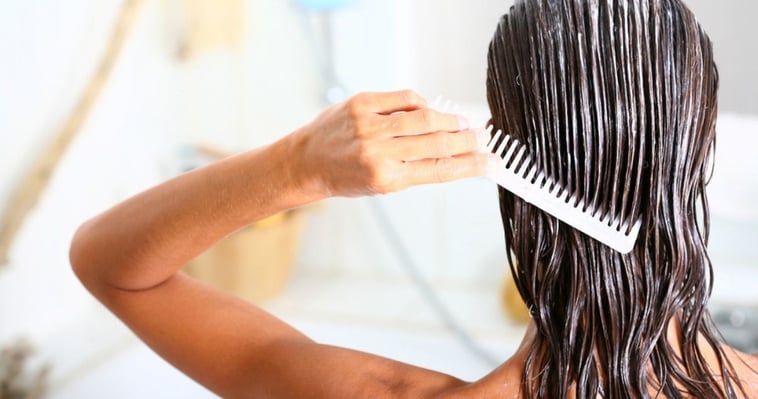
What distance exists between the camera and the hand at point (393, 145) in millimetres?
550

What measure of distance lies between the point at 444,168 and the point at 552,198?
4.2 inches

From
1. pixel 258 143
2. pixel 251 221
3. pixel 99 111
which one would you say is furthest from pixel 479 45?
pixel 251 221

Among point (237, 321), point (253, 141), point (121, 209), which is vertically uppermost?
point (121, 209)

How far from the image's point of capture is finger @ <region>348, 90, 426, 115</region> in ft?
1.86

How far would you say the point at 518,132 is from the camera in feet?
2.06

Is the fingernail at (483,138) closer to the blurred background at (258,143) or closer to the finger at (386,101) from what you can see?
the finger at (386,101)

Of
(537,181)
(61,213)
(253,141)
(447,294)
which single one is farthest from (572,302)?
(253,141)

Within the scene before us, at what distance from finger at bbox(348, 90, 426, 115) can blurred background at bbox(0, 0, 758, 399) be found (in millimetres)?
861

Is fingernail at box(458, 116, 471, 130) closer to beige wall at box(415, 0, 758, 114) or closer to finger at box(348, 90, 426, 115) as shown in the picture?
finger at box(348, 90, 426, 115)

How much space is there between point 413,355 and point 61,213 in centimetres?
79

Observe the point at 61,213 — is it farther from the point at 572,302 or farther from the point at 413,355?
the point at 572,302

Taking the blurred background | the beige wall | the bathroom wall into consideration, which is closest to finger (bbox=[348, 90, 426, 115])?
the blurred background

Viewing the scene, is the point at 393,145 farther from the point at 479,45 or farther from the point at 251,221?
the point at 479,45

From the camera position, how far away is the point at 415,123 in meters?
0.55
